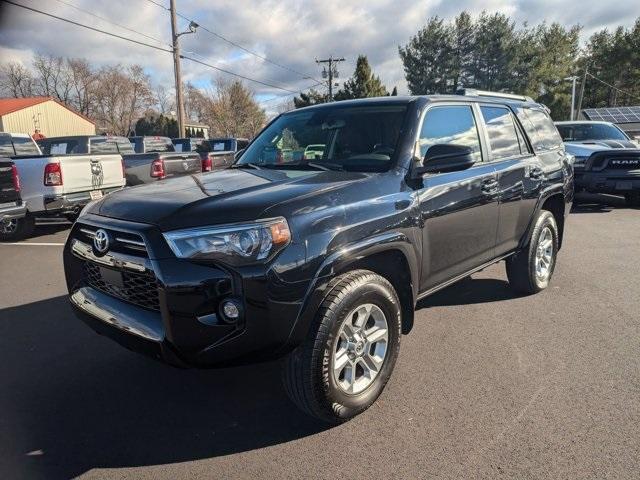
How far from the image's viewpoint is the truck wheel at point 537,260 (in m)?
4.91

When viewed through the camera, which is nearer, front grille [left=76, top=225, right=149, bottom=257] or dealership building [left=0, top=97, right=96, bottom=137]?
front grille [left=76, top=225, right=149, bottom=257]

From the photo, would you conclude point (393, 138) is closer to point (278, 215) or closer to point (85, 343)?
point (278, 215)

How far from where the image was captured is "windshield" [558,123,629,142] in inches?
544

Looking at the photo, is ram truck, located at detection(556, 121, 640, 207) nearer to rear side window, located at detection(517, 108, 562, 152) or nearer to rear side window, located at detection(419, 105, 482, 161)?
rear side window, located at detection(517, 108, 562, 152)

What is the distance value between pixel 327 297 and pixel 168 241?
0.87 m

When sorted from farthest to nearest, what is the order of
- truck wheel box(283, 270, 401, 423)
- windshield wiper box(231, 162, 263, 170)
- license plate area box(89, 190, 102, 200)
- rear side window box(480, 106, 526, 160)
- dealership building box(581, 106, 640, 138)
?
dealership building box(581, 106, 640, 138), license plate area box(89, 190, 102, 200), rear side window box(480, 106, 526, 160), windshield wiper box(231, 162, 263, 170), truck wheel box(283, 270, 401, 423)


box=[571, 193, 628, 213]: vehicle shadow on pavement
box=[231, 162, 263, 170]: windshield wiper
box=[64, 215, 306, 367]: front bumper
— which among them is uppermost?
box=[231, 162, 263, 170]: windshield wiper

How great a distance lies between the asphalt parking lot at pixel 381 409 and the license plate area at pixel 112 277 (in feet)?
2.77

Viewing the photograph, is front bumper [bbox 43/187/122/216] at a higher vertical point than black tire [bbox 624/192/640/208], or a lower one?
higher

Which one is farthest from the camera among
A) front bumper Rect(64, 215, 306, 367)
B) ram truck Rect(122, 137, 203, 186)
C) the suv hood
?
ram truck Rect(122, 137, 203, 186)

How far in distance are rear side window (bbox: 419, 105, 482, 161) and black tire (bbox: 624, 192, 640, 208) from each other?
866cm

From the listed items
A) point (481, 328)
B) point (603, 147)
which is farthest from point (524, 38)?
point (481, 328)

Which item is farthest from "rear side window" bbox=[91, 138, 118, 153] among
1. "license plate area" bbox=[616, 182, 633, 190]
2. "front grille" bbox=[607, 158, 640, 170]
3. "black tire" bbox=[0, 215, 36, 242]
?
"license plate area" bbox=[616, 182, 633, 190]

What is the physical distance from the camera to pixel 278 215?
99.8 inches
